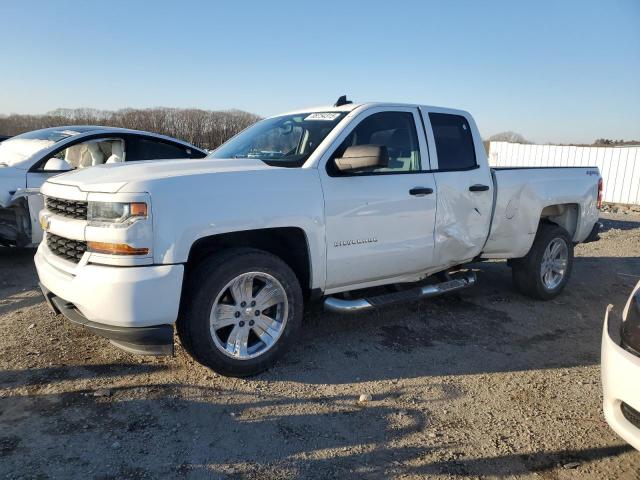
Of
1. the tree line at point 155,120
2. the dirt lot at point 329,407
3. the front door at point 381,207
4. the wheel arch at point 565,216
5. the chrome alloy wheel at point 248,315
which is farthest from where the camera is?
the tree line at point 155,120

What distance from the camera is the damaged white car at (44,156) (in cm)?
579

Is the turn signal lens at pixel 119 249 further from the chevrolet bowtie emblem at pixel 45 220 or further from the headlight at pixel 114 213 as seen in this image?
the chevrolet bowtie emblem at pixel 45 220

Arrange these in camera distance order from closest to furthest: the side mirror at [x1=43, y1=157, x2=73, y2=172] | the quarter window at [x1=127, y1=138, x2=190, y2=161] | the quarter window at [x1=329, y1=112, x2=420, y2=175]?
1. the quarter window at [x1=329, y1=112, x2=420, y2=175]
2. the side mirror at [x1=43, y1=157, x2=73, y2=172]
3. the quarter window at [x1=127, y1=138, x2=190, y2=161]

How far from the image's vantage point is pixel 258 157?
424 centimetres

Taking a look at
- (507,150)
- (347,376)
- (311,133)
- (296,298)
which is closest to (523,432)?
(347,376)

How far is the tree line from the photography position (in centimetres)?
2914

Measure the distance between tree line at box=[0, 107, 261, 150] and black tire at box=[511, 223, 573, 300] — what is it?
79.6 ft

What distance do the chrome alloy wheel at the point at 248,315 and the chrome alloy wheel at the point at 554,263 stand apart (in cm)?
346

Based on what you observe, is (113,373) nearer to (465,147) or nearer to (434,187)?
(434,187)

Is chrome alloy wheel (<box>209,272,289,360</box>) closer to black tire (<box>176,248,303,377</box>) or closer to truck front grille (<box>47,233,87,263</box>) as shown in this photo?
black tire (<box>176,248,303,377</box>)

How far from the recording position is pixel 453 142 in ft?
16.0

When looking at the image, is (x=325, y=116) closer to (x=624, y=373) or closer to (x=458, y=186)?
(x=458, y=186)

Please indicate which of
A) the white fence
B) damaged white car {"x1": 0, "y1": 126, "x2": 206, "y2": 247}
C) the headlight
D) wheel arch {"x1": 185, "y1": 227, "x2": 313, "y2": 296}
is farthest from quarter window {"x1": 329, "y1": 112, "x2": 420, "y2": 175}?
the white fence

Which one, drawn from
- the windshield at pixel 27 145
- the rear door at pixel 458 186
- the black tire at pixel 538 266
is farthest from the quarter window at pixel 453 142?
the windshield at pixel 27 145
